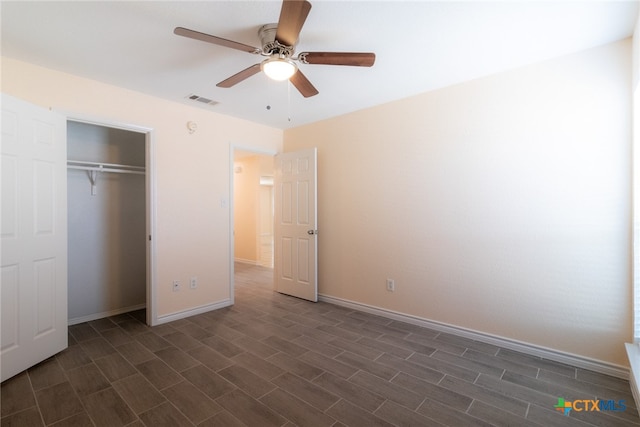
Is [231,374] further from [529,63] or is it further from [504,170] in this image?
[529,63]

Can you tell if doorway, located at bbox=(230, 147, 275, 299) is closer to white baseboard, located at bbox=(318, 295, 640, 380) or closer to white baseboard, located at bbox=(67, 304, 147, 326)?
white baseboard, located at bbox=(67, 304, 147, 326)

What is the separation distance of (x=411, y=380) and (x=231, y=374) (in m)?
1.37

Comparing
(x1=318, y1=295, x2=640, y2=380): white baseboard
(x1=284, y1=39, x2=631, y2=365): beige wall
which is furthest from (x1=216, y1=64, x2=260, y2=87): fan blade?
(x1=318, y1=295, x2=640, y2=380): white baseboard

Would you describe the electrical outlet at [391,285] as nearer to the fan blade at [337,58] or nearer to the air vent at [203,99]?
the fan blade at [337,58]

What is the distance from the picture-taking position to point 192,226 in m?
3.62

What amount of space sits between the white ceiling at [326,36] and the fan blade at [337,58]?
218 mm

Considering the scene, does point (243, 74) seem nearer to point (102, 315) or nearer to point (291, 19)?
point (291, 19)

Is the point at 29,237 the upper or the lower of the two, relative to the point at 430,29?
lower

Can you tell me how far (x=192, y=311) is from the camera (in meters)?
3.61

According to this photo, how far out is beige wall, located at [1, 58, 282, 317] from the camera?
9.32 ft

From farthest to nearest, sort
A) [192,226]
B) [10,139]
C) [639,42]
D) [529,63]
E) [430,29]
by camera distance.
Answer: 1. [192,226]
2. [529,63]
3. [10,139]
4. [430,29]
5. [639,42]

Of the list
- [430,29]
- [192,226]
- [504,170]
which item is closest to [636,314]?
[504,170]

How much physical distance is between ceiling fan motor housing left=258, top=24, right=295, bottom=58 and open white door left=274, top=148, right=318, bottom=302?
6.85ft


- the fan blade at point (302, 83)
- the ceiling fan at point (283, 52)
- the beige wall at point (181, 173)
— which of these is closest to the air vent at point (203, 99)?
the beige wall at point (181, 173)
